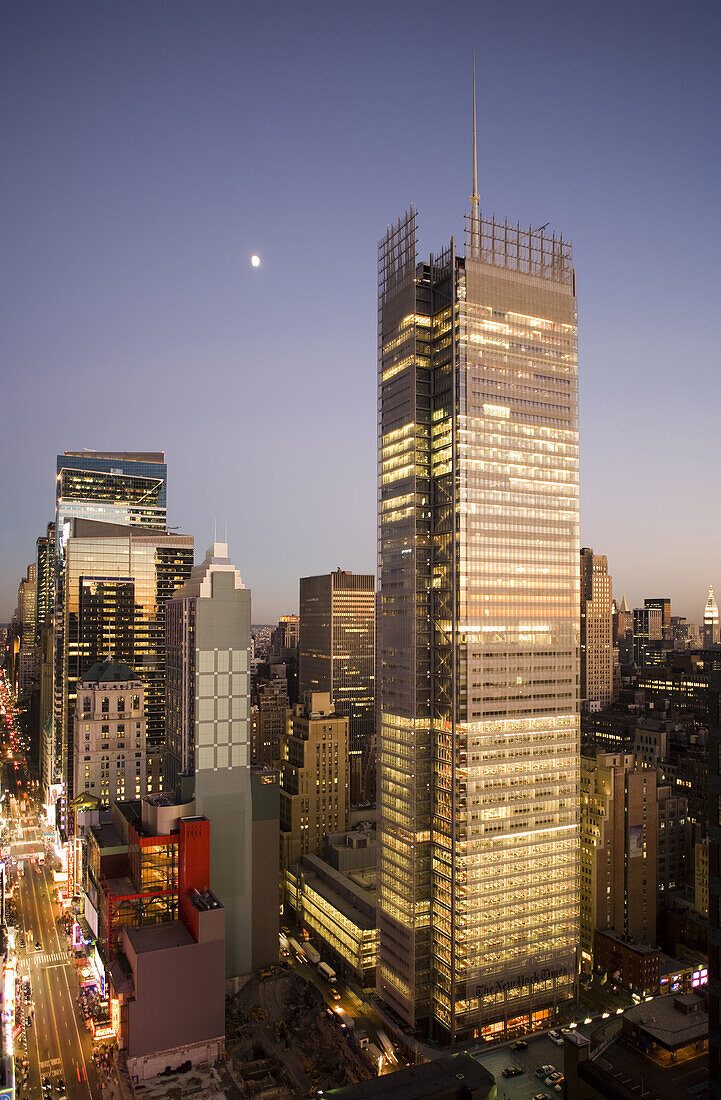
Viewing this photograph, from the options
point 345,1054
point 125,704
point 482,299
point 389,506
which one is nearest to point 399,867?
point 345,1054

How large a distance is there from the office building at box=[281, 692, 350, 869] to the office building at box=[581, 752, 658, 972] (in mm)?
54802

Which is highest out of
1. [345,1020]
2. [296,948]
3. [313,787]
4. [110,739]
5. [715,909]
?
[715,909]

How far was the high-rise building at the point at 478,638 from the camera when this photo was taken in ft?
324

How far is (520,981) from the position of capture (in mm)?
99562

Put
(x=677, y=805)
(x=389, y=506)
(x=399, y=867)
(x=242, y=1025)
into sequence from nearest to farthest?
(x=242, y=1025) < (x=399, y=867) < (x=389, y=506) < (x=677, y=805)

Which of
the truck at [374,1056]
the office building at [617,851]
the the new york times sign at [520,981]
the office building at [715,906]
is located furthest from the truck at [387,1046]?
the office building at [715,906]

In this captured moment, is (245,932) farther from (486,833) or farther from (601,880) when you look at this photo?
(601,880)

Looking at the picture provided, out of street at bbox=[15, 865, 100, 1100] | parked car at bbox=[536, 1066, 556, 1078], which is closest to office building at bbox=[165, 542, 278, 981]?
street at bbox=[15, 865, 100, 1100]

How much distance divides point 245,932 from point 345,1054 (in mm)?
23624

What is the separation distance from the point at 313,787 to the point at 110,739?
4540cm

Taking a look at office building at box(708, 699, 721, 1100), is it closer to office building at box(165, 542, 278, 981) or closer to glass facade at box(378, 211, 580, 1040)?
glass facade at box(378, 211, 580, 1040)

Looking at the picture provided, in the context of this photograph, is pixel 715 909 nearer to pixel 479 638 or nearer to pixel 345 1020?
pixel 479 638

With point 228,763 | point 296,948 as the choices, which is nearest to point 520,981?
point 296,948

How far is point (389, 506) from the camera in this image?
365ft
